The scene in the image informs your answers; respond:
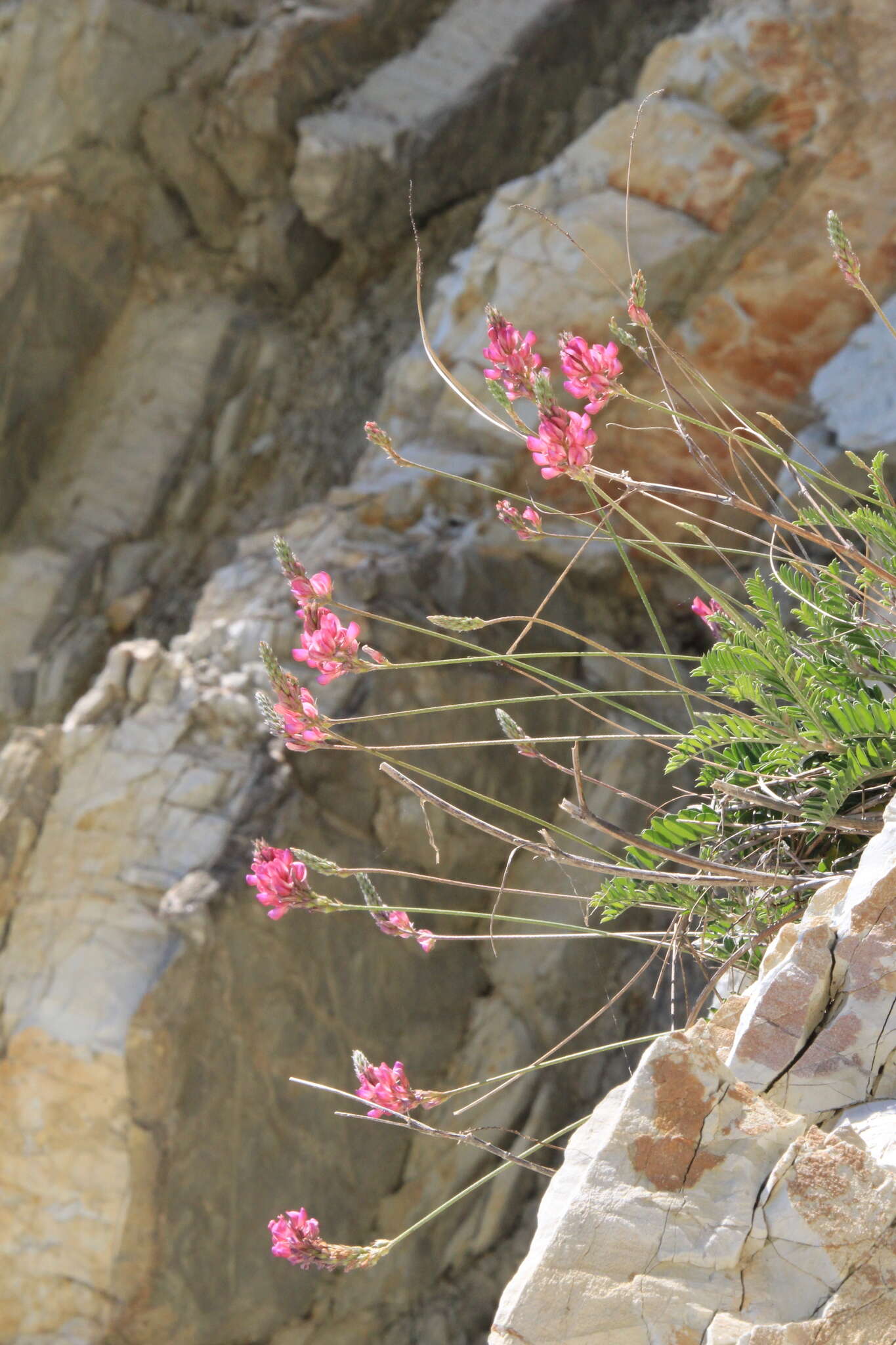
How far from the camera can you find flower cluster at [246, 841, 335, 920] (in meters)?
1.42

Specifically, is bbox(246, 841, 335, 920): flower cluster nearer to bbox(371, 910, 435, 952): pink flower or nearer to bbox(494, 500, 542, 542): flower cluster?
bbox(371, 910, 435, 952): pink flower

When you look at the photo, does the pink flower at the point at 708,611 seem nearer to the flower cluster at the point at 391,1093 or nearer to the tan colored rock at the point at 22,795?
the flower cluster at the point at 391,1093

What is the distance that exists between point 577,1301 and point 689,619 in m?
3.96

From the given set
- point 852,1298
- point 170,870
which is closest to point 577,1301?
point 852,1298

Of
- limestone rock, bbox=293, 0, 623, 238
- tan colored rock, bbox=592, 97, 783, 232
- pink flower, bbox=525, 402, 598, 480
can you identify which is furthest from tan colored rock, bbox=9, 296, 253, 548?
pink flower, bbox=525, 402, 598, 480

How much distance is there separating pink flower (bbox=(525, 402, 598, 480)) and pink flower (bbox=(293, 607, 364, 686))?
0.97 ft

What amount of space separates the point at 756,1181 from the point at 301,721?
27.6 inches

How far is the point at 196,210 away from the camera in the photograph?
19.7 feet

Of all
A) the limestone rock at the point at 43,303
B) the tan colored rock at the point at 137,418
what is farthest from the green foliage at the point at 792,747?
the limestone rock at the point at 43,303

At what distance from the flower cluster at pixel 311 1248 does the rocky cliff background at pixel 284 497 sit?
23.5 inches

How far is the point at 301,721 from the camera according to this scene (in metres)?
1.34

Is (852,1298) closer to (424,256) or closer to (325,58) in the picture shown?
(424,256)

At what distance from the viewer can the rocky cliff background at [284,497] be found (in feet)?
10.7

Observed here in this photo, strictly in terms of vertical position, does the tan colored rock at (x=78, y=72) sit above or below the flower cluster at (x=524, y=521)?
above
